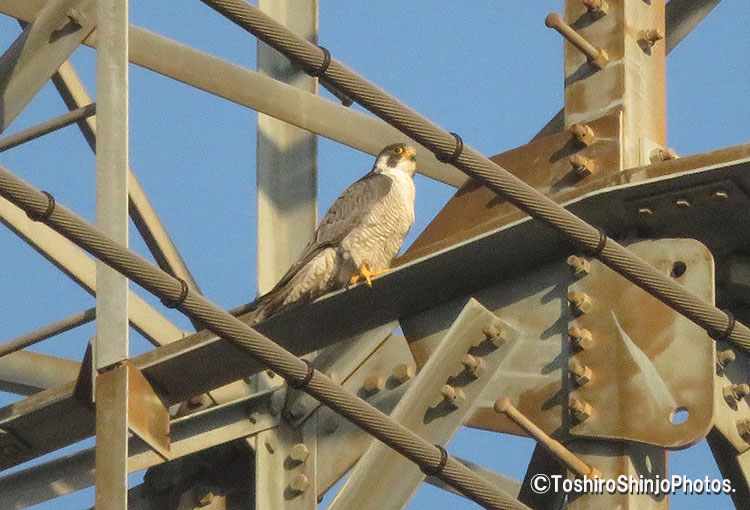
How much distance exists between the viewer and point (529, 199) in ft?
16.7

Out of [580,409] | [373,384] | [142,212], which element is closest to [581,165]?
[580,409]

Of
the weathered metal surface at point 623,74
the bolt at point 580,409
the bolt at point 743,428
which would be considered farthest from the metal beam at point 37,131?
the bolt at point 743,428

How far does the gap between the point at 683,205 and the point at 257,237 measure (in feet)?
→ 7.14

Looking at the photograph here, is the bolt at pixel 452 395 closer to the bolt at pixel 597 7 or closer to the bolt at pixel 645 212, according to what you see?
the bolt at pixel 645 212

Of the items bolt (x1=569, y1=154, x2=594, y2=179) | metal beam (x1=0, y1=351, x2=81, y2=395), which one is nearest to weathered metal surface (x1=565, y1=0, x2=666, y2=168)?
bolt (x1=569, y1=154, x2=594, y2=179)

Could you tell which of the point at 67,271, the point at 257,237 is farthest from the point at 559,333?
the point at 67,271

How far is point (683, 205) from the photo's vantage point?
227 inches

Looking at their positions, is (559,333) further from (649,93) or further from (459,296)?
(649,93)

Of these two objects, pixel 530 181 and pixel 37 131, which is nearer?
pixel 530 181

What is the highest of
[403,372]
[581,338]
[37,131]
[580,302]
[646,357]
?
[37,131]

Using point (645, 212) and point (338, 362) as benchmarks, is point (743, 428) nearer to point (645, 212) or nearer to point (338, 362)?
point (645, 212)

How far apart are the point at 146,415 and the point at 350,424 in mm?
1056

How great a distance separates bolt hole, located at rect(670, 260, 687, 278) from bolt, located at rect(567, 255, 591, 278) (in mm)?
→ 267

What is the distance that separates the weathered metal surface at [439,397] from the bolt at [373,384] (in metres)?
0.91
